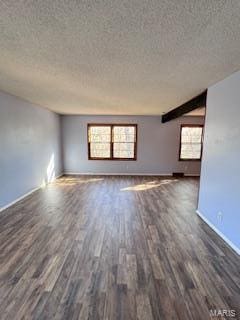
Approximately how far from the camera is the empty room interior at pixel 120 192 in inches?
59.7

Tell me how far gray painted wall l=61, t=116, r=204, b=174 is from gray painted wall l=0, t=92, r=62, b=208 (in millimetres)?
921

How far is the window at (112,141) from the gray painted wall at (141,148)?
17cm

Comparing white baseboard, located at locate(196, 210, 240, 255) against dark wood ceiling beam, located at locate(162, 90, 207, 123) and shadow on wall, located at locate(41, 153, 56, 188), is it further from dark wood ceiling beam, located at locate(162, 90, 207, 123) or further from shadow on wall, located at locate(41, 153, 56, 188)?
shadow on wall, located at locate(41, 153, 56, 188)

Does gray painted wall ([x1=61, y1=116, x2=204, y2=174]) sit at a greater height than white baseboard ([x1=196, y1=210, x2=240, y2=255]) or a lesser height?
greater

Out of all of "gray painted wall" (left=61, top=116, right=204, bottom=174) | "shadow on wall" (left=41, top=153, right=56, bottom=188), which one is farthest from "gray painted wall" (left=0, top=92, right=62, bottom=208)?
"gray painted wall" (left=61, top=116, right=204, bottom=174)

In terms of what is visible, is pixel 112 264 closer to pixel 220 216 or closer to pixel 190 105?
pixel 220 216

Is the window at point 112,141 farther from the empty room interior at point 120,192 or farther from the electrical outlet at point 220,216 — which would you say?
the electrical outlet at point 220,216

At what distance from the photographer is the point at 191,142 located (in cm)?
733

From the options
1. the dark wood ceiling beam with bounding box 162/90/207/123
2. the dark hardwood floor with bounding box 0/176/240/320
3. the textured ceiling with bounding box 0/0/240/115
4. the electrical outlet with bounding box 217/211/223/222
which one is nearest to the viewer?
the textured ceiling with bounding box 0/0/240/115

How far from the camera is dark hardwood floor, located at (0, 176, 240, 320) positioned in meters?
1.65

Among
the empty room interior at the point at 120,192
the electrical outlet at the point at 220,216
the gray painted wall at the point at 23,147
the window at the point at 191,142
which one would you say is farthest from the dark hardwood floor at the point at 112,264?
the window at the point at 191,142

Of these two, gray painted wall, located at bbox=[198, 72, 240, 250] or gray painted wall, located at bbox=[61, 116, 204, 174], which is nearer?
gray painted wall, located at bbox=[198, 72, 240, 250]

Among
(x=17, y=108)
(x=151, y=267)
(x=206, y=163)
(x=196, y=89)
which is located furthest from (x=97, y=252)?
(x=17, y=108)

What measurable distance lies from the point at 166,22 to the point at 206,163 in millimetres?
2556
